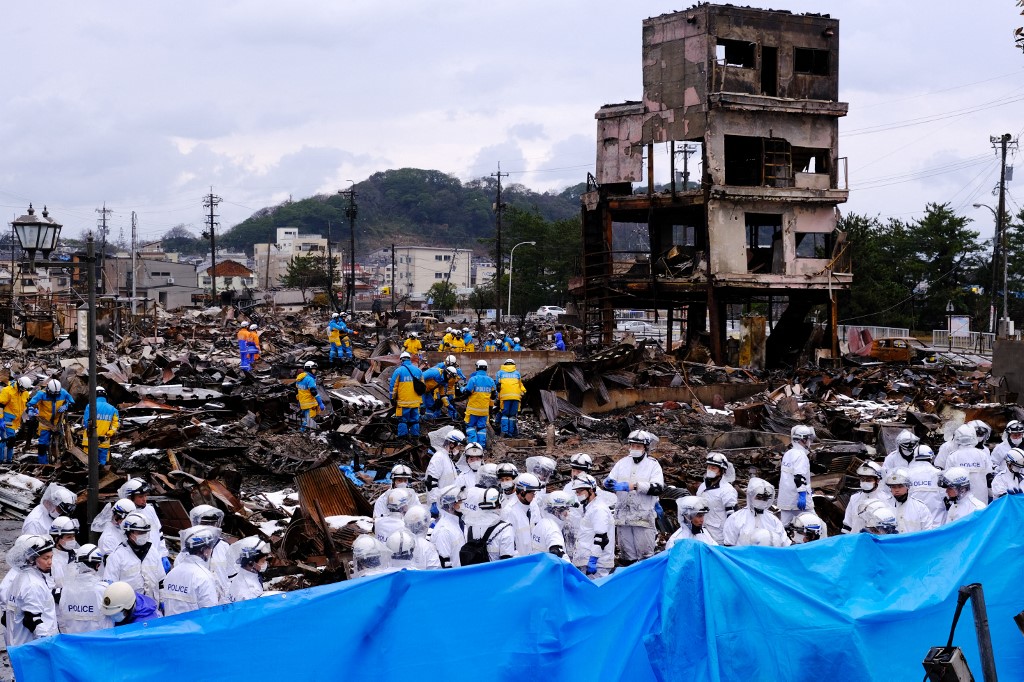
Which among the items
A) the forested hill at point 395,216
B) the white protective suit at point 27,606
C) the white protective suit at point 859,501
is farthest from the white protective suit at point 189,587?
the forested hill at point 395,216

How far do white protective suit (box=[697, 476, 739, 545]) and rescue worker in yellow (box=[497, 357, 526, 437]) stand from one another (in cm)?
969

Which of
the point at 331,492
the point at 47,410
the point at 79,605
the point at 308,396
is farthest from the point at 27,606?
the point at 308,396

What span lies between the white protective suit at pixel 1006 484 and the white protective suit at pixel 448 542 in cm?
611

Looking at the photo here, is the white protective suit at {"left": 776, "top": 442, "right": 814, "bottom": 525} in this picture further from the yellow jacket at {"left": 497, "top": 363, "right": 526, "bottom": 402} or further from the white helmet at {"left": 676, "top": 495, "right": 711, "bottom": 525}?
the yellow jacket at {"left": 497, "top": 363, "right": 526, "bottom": 402}

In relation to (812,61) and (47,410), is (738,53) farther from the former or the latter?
(47,410)

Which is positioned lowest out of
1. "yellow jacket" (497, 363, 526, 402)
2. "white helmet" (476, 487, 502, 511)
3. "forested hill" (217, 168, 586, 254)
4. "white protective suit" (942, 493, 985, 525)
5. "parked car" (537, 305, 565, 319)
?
"white protective suit" (942, 493, 985, 525)

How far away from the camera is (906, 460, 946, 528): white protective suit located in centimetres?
1144

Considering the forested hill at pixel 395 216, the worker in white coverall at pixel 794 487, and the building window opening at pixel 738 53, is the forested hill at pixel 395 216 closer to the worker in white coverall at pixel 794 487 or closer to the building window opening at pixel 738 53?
the building window opening at pixel 738 53

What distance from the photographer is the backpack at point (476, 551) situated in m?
9.17

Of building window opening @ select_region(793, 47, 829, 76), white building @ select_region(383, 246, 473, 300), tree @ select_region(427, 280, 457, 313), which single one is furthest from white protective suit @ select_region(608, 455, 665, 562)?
white building @ select_region(383, 246, 473, 300)

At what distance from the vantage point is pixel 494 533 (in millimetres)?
9133

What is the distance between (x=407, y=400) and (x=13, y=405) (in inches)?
275

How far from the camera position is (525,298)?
8119 cm

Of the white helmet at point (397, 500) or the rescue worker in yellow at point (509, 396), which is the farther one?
the rescue worker in yellow at point (509, 396)
